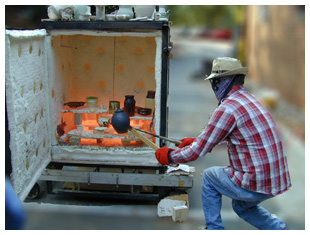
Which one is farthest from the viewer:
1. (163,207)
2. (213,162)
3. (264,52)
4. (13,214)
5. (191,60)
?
(191,60)

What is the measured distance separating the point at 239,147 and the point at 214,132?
0.84ft

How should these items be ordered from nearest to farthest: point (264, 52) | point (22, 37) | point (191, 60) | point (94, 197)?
point (22, 37)
point (94, 197)
point (264, 52)
point (191, 60)

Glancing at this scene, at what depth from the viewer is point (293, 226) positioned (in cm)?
504

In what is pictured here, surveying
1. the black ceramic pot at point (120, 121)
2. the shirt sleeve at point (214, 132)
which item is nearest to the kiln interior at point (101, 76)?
the black ceramic pot at point (120, 121)

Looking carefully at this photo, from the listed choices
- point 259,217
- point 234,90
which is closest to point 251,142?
point 234,90

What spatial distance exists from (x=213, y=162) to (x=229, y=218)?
2201mm

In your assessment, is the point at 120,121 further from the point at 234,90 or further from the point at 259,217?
the point at 259,217

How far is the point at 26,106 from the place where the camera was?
3869mm

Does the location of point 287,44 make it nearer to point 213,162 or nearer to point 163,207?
point 213,162

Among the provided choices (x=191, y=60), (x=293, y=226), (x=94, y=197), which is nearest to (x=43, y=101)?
(x=94, y=197)

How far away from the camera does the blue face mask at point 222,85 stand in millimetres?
3420

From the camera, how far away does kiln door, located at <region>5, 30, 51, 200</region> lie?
3.49 metres

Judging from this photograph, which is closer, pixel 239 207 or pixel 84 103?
pixel 239 207

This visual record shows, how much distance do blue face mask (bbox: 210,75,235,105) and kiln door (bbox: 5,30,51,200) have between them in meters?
1.86
